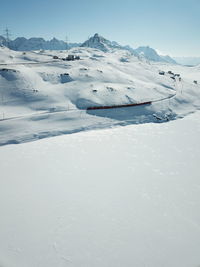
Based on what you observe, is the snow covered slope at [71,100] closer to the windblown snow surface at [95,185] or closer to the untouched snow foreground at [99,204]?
the windblown snow surface at [95,185]

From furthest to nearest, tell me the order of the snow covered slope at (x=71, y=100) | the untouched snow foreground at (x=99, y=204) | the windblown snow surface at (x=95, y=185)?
the snow covered slope at (x=71, y=100) < the windblown snow surface at (x=95, y=185) < the untouched snow foreground at (x=99, y=204)

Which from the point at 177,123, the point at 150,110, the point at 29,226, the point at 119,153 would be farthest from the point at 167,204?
the point at 150,110

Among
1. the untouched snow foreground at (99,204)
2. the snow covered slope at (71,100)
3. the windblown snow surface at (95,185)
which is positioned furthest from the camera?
the snow covered slope at (71,100)

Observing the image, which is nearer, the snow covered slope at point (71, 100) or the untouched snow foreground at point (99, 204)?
the untouched snow foreground at point (99, 204)

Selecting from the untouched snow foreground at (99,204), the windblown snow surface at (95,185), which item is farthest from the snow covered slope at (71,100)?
the untouched snow foreground at (99,204)

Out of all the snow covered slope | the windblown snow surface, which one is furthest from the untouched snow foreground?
the snow covered slope

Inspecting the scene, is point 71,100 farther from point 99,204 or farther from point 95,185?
point 99,204
